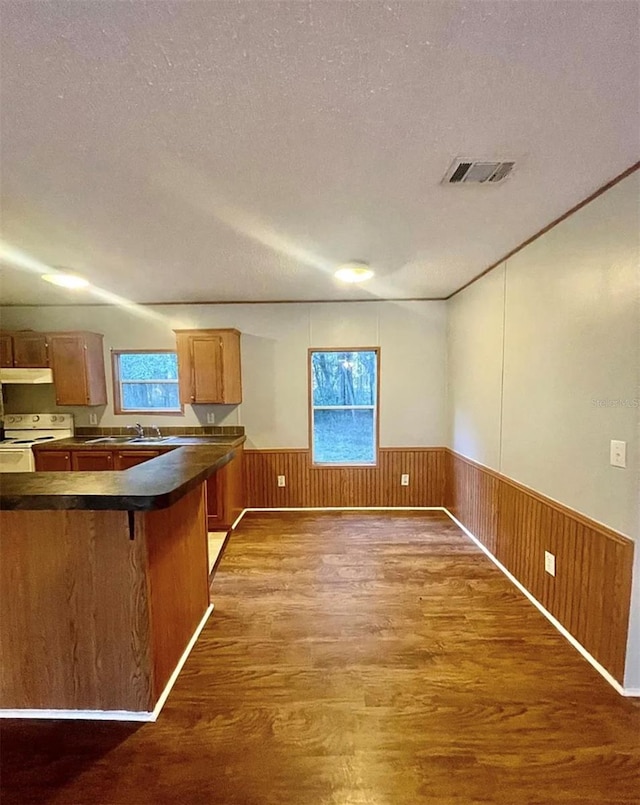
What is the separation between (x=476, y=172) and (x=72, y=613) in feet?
9.05

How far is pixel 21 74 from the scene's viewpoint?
114 cm

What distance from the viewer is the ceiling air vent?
161 centimetres

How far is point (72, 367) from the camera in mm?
4180

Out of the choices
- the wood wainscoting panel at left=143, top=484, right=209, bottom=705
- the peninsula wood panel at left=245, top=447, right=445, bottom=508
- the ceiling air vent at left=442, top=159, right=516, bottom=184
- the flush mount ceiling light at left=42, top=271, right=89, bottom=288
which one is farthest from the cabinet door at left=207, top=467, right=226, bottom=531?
the ceiling air vent at left=442, top=159, right=516, bottom=184

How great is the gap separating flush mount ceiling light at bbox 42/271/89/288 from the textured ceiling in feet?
1.92

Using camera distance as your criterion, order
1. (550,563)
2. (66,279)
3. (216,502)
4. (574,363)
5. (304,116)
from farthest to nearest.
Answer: (216,502) → (66,279) → (550,563) → (574,363) → (304,116)

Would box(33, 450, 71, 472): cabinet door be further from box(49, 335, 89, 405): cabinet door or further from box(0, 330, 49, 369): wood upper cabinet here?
box(0, 330, 49, 369): wood upper cabinet

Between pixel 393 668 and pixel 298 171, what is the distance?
8.37 feet

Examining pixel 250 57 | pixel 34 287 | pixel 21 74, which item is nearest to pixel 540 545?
pixel 250 57

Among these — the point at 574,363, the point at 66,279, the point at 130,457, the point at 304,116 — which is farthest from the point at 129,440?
the point at 574,363

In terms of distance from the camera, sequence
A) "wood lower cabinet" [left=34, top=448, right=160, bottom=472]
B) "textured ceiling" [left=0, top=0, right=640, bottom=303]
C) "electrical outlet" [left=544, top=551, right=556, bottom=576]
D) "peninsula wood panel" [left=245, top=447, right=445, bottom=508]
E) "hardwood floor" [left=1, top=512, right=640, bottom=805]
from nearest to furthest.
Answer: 1. "textured ceiling" [left=0, top=0, right=640, bottom=303]
2. "hardwood floor" [left=1, top=512, right=640, bottom=805]
3. "electrical outlet" [left=544, top=551, right=556, bottom=576]
4. "wood lower cabinet" [left=34, top=448, right=160, bottom=472]
5. "peninsula wood panel" [left=245, top=447, right=445, bottom=508]

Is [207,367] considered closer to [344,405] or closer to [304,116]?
[344,405]

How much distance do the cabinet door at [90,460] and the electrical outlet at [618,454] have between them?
4.32 metres

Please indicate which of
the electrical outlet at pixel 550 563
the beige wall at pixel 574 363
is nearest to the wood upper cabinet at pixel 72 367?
the beige wall at pixel 574 363
